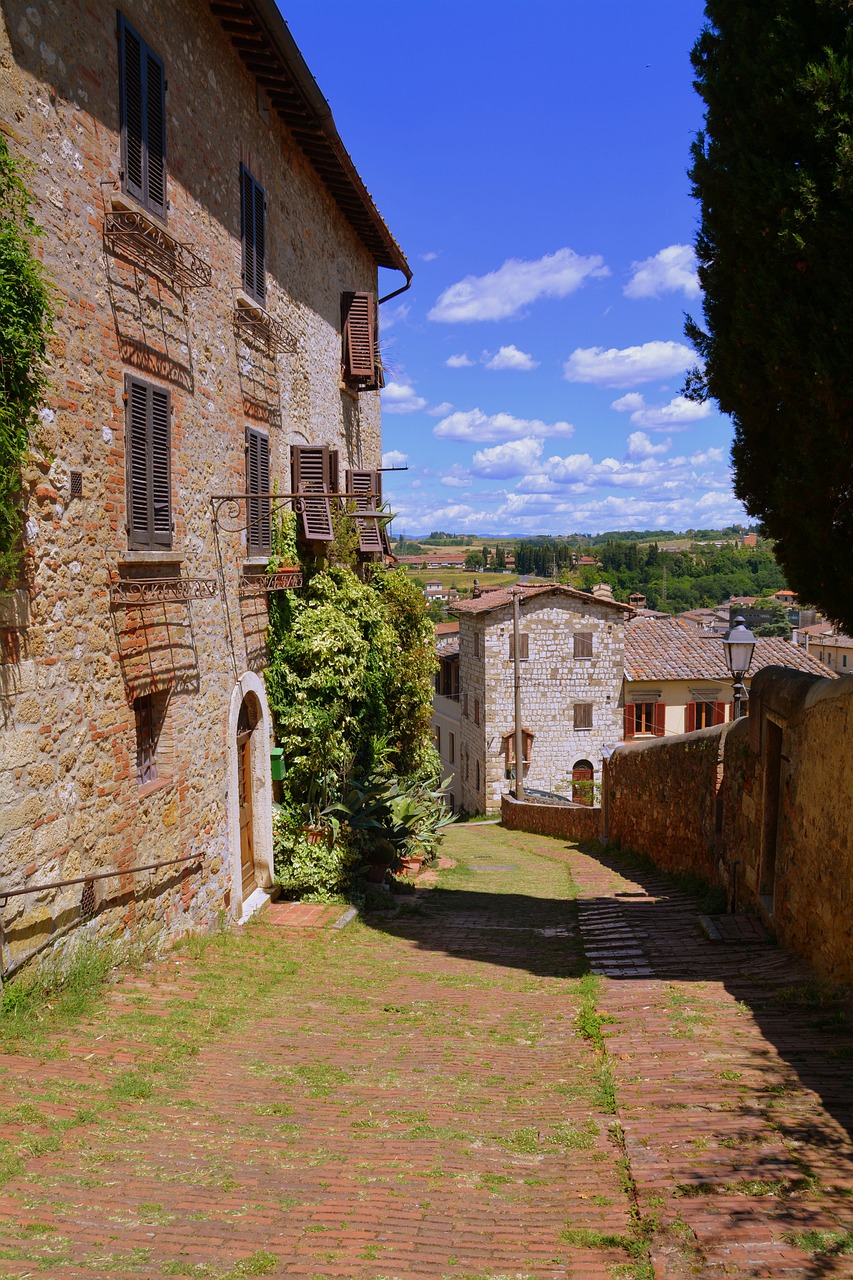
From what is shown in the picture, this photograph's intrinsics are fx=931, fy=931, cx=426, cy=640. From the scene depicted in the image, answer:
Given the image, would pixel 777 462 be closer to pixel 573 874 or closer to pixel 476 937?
pixel 476 937

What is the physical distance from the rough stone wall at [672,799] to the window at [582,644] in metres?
15.1

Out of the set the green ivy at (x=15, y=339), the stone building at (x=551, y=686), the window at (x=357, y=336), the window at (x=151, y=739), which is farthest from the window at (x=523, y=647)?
the green ivy at (x=15, y=339)

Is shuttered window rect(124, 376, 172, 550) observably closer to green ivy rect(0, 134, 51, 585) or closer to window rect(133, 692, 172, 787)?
window rect(133, 692, 172, 787)

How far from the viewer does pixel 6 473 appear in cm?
547

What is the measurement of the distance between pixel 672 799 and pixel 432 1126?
9607mm

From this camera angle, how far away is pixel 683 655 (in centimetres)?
3475

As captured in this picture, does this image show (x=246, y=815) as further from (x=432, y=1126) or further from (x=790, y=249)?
(x=790, y=249)

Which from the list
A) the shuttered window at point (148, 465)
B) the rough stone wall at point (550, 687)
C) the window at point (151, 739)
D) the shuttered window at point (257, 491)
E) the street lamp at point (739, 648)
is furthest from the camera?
the rough stone wall at point (550, 687)

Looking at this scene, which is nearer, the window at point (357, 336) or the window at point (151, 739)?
the window at point (151, 739)

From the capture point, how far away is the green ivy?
5.43 metres

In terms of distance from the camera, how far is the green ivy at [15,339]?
543 centimetres

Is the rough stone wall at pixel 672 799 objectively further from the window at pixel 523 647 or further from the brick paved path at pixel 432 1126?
the window at pixel 523 647

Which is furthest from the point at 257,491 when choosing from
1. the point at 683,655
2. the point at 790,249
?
the point at 683,655

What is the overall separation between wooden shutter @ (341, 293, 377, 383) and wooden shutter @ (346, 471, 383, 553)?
5.55ft
